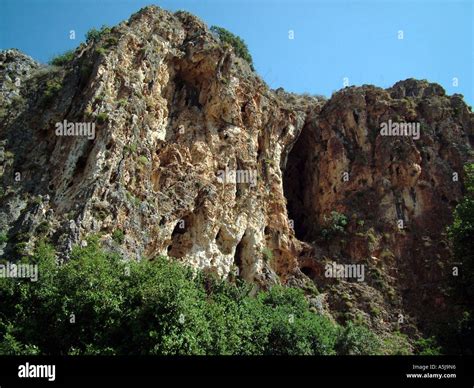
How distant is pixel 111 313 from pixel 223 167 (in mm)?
14819

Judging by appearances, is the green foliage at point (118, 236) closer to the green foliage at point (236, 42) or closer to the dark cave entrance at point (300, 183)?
the dark cave entrance at point (300, 183)

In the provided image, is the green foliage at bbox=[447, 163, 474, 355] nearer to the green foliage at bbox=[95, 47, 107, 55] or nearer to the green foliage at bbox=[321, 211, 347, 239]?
the green foliage at bbox=[321, 211, 347, 239]

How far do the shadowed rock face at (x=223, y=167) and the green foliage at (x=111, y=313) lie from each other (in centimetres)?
241

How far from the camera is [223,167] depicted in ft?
109

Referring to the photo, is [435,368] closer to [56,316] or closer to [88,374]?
[88,374]

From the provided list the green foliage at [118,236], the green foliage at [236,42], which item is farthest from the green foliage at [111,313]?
the green foliage at [236,42]

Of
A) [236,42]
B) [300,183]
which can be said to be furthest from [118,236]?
[236,42]

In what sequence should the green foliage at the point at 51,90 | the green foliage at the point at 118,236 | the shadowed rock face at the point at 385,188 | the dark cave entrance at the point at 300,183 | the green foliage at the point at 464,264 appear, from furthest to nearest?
the dark cave entrance at the point at 300,183 < the shadowed rock face at the point at 385,188 < the green foliage at the point at 51,90 < the green foliage at the point at 464,264 < the green foliage at the point at 118,236

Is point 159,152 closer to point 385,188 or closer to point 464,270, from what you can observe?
point 385,188

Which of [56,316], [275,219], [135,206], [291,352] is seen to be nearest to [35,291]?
[56,316]

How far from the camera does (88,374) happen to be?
13.8 metres

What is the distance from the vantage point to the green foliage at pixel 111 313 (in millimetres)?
19125

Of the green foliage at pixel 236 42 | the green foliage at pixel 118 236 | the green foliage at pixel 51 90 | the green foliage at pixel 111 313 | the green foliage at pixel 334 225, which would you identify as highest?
the green foliage at pixel 236 42

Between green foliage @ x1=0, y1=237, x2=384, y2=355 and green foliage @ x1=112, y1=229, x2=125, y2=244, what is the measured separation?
128cm
